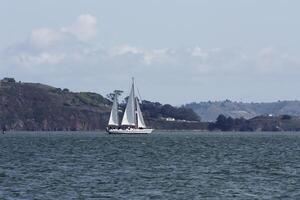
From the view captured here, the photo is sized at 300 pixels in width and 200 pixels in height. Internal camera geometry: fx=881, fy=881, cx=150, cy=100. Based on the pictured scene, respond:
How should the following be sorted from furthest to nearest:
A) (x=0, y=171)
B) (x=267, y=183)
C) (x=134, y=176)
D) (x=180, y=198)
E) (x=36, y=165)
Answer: (x=36, y=165) < (x=0, y=171) < (x=134, y=176) < (x=267, y=183) < (x=180, y=198)

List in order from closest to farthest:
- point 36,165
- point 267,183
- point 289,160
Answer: point 267,183, point 36,165, point 289,160

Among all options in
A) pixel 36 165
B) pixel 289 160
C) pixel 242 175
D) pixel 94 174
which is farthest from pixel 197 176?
pixel 289 160

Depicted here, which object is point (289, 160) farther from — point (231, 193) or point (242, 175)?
point (231, 193)

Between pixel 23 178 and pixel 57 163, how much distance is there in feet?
61.3

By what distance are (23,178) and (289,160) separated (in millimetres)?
35948

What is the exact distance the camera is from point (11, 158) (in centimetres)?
9581

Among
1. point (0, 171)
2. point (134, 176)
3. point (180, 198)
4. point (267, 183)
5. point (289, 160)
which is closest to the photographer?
point (180, 198)

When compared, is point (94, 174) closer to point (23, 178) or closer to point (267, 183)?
point (23, 178)

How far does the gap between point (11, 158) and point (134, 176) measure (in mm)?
30066

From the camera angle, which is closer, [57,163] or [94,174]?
[94,174]

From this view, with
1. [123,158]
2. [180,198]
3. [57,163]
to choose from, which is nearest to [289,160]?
[123,158]

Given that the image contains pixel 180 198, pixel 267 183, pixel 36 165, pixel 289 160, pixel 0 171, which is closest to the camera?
pixel 180 198

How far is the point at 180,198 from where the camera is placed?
5434cm

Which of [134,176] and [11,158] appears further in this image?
[11,158]
